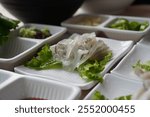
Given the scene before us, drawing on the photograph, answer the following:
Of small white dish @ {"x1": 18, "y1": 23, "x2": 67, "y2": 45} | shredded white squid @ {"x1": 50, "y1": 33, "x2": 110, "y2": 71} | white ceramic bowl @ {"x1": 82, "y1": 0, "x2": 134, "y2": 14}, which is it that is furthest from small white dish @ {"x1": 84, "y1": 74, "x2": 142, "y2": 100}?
white ceramic bowl @ {"x1": 82, "y1": 0, "x2": 134, "y2": 14}

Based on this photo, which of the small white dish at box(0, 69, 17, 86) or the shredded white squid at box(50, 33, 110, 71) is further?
the shredded white squid at box(50, 33, 110, 71)

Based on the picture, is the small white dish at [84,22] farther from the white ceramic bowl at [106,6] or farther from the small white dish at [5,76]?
the small white dish at [5,76]

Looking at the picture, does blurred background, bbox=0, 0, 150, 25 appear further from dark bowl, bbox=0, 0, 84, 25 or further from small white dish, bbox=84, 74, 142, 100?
small white dish, bbox=84, 74, 142, 100

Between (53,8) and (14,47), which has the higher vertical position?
(53,8)

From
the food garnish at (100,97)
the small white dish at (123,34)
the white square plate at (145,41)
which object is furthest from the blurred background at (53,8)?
the food garnish at (100,97)

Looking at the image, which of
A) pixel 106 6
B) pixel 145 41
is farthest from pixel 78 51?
pixel 106 6

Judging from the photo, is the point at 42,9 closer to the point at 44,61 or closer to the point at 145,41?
the point at 44,61
